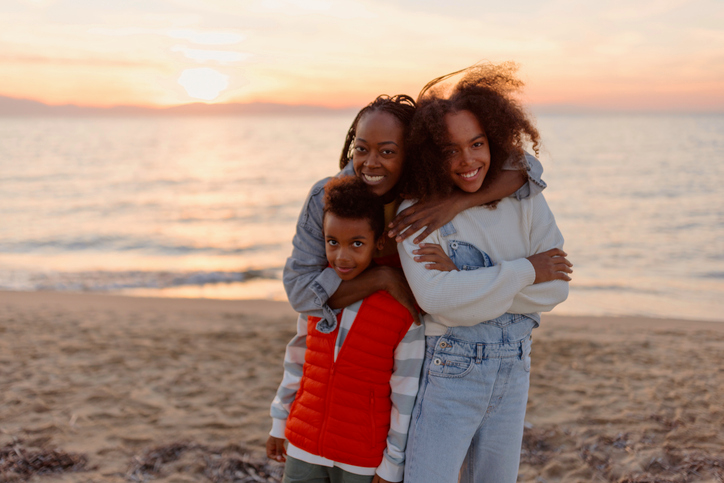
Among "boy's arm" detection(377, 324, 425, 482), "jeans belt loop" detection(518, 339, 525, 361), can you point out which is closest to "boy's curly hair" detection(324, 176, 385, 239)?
"boy's arm" detection(377, 324, 425, 482)

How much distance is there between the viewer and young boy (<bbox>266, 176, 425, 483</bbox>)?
1954 mm

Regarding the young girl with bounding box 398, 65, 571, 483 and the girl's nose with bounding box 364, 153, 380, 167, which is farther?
the girl's nose with bounding box 364, 153, 380, 167

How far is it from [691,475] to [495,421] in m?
2.51

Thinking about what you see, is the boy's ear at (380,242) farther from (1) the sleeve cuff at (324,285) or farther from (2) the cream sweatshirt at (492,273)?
(1) the sleeve cuff at (324,285)

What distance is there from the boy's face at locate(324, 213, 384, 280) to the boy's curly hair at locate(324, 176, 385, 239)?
0.07 feet

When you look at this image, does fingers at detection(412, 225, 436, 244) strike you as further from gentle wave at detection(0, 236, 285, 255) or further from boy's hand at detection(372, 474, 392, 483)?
gentle wave at detection(0, 236, 285, 255)

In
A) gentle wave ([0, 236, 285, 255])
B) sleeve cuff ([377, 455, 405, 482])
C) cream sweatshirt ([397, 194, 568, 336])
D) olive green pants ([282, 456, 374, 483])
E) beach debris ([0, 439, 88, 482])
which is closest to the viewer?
cream sweatshirt ([397, 194, 568, 336])

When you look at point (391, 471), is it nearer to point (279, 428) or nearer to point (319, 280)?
point (279, 428)

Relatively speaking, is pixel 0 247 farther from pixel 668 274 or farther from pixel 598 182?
pixel 598 182

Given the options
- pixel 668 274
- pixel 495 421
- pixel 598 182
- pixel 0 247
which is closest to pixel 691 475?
pixel 495 421

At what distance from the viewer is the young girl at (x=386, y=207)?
200 centimetres

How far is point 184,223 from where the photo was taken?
1606 cm

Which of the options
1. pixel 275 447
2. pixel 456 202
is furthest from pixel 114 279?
pixel 456 202

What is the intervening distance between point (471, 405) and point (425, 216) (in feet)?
2.31
